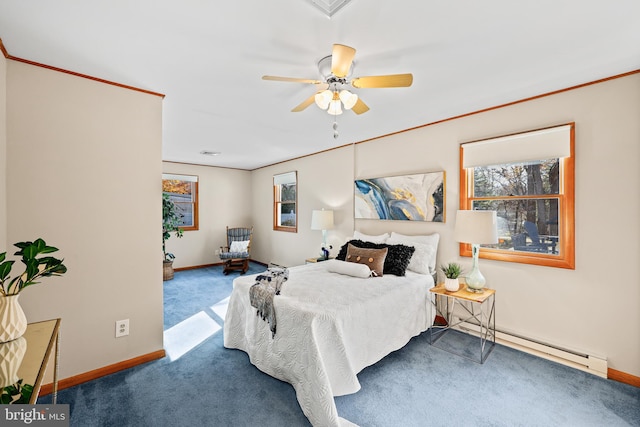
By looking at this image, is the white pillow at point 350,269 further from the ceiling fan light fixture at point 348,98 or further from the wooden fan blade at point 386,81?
the wooden fan blade at point 386,81

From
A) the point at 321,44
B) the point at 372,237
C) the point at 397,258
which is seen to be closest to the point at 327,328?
the point at 397,258

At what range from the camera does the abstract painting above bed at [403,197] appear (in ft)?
11.2

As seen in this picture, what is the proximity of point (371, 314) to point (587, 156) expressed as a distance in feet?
7.57

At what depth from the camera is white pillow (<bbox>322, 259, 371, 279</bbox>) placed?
2885mm

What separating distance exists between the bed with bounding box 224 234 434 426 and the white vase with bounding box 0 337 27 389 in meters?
1.42

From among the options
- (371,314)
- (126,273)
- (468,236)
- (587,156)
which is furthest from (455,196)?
(126,273)

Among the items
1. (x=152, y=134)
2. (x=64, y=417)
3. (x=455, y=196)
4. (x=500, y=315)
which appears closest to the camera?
(x=64, y=417)

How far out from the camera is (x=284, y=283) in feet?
8.64

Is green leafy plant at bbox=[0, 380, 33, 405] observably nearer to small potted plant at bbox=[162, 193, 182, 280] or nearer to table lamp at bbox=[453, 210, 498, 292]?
table lamp at bbox=[453, 210, 498, 292]

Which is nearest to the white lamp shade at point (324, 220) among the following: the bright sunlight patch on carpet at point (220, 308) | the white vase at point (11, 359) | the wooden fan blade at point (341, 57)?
the bright sunlight patch on carpet at point (220, 308)

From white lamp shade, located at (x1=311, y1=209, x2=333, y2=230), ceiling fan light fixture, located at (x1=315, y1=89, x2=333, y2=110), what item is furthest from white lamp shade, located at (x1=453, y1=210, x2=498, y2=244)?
white lamp shade, located at (x1=311, y1=209, x2=333, y2=230)

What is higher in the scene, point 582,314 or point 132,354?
point 582,314

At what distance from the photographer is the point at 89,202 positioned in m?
2.29

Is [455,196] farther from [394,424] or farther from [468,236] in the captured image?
[394,424]
